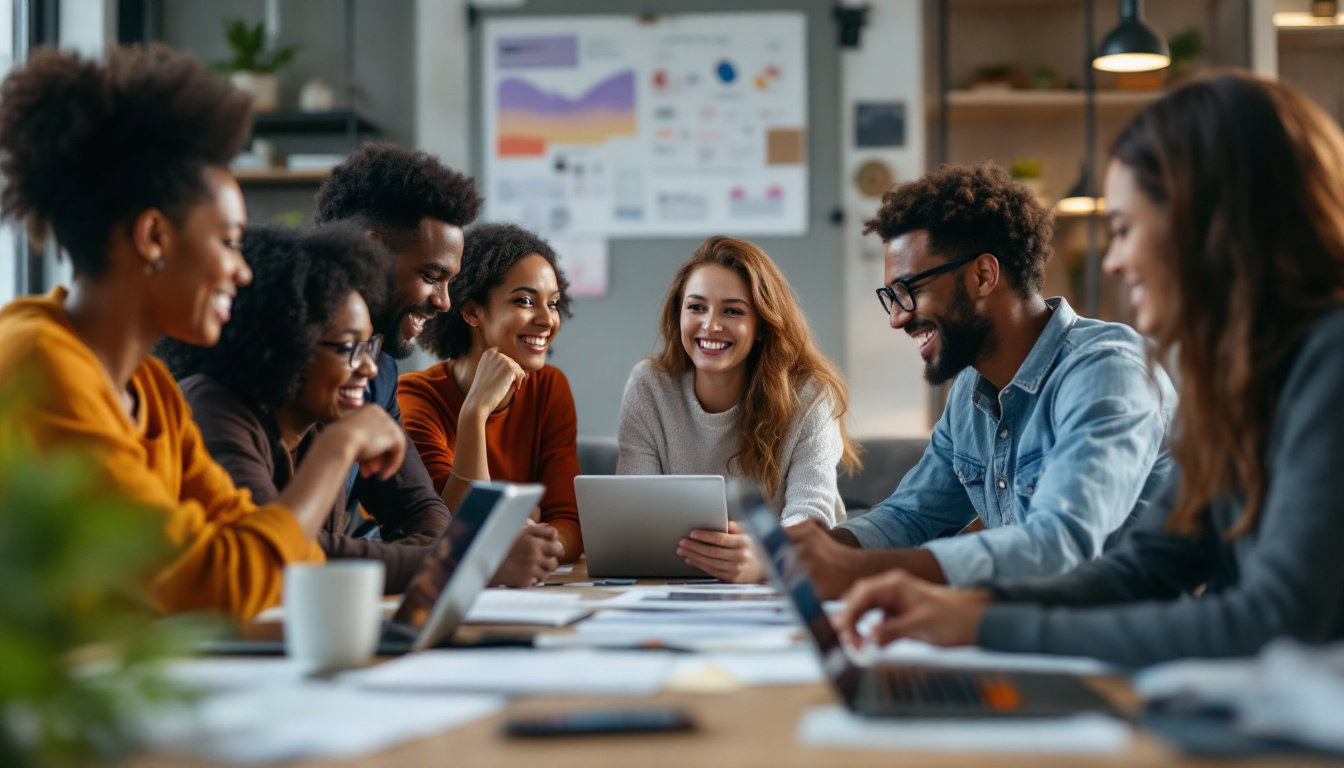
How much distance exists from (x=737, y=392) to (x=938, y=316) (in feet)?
2.52

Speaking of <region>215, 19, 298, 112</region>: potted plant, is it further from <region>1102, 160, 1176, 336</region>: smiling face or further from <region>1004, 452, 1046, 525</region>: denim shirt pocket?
<region>1102, 160, 1176, 336</region>: smiling face

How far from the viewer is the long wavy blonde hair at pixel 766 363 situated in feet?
8.31

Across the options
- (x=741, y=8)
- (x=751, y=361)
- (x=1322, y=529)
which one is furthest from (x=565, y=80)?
(x=1322, y=529)

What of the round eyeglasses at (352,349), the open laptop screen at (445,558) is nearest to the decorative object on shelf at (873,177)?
the round eyeglasses at (352,349)

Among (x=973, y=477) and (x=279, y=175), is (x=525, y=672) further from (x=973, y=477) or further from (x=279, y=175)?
(x=279, y=175)

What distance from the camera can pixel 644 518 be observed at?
68.7 inches

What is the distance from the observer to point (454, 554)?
1.06m

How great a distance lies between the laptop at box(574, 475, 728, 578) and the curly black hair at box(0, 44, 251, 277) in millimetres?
718

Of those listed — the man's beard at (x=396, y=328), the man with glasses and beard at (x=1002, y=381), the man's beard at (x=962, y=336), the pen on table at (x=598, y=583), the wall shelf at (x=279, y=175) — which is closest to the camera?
the man with glasses and beard at (x=1002, y=381)

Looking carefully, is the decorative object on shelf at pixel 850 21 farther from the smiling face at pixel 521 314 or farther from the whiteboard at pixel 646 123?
the smiling face at pixel 521 314

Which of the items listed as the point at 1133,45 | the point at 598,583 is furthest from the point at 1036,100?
the point at 598,583

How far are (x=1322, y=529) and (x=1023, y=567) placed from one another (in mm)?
529

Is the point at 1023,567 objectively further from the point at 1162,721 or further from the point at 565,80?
the point at 565,80

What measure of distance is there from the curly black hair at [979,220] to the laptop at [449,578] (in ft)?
3.81
